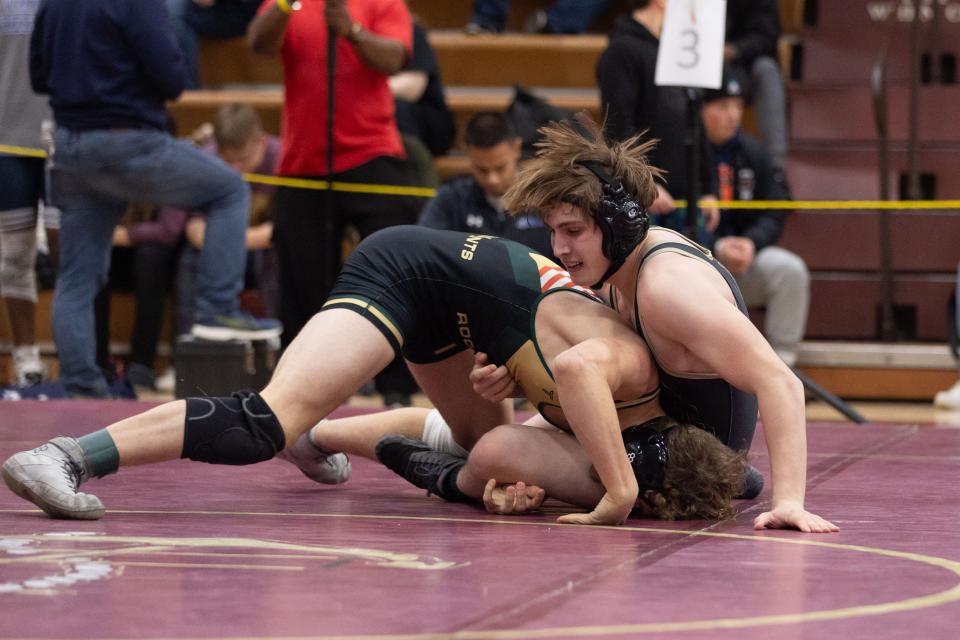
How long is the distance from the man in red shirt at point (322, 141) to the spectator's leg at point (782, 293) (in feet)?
5.53

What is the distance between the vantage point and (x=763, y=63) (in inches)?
316

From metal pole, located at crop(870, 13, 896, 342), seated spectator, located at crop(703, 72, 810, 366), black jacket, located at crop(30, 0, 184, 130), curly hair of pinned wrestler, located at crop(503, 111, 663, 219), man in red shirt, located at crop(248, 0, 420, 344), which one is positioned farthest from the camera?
metal pole, located at crop(870, 13, 896, 342)

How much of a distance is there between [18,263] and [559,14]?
3.86 meters

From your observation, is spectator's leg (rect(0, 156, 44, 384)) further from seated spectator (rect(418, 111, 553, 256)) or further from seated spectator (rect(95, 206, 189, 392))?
seated spectator (rect(418, 111, 553, 256))

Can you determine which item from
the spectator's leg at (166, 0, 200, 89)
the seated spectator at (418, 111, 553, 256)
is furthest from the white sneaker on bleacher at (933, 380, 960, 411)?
the spectator's leg at (166, 0, 200, 89)

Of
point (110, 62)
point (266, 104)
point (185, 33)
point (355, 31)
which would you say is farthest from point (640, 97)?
point (185, 33)

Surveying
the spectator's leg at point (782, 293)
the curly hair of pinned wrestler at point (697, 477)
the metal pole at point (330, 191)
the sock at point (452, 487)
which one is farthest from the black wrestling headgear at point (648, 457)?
the spectator's leg at point (782, 293)

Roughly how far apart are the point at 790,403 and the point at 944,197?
5.16 metres

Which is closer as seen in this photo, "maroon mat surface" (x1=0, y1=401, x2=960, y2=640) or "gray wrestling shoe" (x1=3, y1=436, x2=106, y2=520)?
"maroon mat surface" (x1=0, y1=401, x2=960, y2=640)

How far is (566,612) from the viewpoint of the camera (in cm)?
237

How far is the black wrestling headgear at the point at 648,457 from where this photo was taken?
11.2ft

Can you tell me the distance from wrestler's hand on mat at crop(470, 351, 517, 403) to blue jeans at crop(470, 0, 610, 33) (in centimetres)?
567

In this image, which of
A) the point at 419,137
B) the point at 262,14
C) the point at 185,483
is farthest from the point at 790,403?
the point at 419,137

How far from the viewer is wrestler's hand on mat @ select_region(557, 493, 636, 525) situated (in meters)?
3.29
